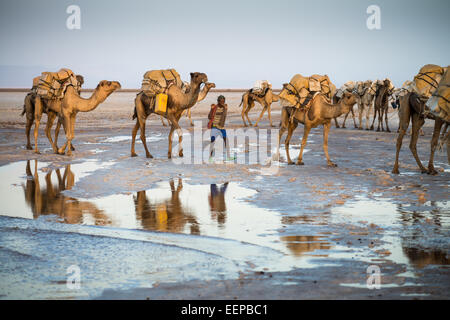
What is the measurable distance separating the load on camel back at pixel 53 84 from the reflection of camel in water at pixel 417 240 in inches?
403

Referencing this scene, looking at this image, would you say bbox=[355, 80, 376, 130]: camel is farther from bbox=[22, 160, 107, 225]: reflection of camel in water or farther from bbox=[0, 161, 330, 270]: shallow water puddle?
bbox=[22, 160, 107, 225]: reflection of camel in water

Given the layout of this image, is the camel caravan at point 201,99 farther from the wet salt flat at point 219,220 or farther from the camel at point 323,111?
the wet salt flat at point 219,220

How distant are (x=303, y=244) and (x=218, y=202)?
2960mm

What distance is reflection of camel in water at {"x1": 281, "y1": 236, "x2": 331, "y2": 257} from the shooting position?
6657mm

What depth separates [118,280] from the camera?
5.65m

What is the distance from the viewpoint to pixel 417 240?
7078 mm

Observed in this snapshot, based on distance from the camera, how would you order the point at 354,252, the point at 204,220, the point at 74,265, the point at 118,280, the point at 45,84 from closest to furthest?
the point at 118,280
the point at 74,265
the point at 354,252
the point at 204,220
the point at 45,84

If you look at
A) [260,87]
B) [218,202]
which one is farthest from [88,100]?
[260,87]

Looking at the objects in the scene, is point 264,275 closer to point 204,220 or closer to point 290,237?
point 290,237

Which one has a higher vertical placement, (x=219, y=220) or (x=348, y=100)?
(x=348, y=100)

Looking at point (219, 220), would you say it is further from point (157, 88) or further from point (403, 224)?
point (157, 88)

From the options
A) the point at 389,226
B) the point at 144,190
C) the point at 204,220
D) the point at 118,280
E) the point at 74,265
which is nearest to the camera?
the point at 118,280

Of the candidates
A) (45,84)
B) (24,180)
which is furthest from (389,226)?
(45,84)
